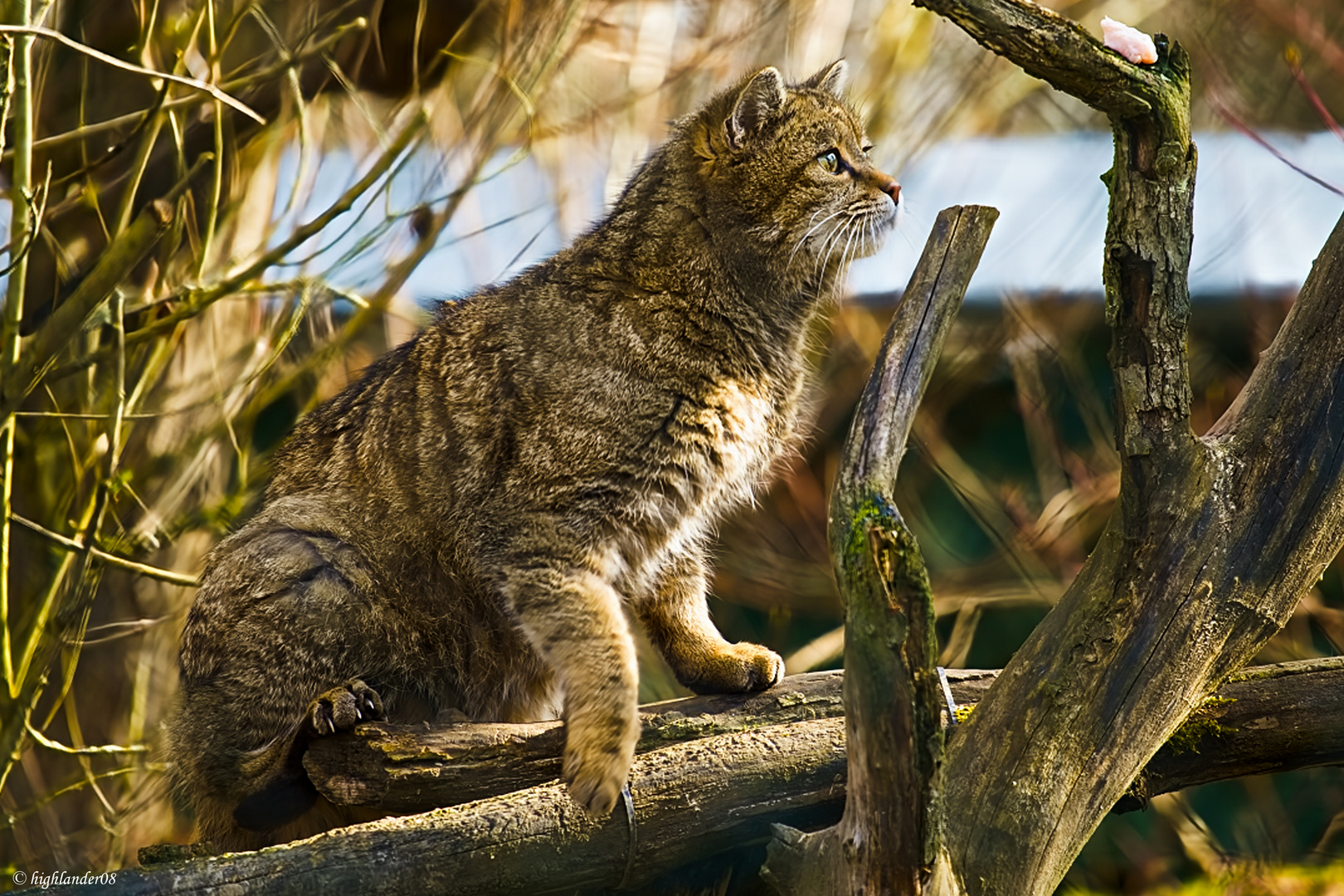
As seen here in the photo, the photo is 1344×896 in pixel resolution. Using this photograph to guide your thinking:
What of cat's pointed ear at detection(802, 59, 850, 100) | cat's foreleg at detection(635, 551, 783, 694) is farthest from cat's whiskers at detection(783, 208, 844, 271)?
cat's foreleg at detection(635, 551, 783, 694)

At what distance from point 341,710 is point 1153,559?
1.92 metres

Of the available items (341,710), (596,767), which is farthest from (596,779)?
(341,710)

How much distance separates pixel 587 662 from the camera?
111 inches

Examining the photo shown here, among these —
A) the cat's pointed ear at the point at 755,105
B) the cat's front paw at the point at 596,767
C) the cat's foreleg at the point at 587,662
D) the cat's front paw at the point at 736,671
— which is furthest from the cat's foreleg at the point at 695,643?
the cat's pointed ear at the point at 755,105

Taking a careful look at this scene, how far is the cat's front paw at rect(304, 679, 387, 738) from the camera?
9.55ft

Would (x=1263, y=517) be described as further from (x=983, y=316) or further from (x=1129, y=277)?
(x=983, y=316)

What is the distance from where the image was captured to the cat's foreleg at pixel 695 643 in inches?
129

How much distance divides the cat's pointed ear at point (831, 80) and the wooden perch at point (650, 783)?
1863mm

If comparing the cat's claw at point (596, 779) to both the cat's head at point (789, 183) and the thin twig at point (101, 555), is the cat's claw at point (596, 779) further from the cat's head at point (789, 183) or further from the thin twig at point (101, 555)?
the thin twig at point (101, 555)

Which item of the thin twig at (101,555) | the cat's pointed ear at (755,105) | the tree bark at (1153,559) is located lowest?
the thin twig at (101,555)

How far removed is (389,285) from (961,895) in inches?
124

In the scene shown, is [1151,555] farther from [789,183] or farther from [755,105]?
[755,105]

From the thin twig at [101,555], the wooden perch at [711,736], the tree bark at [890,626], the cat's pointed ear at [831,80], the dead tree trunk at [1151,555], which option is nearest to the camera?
the tree bark at [890,626]

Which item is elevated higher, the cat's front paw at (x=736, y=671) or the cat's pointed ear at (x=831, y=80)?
the cat's pointed ear at (x=831, y=80)
